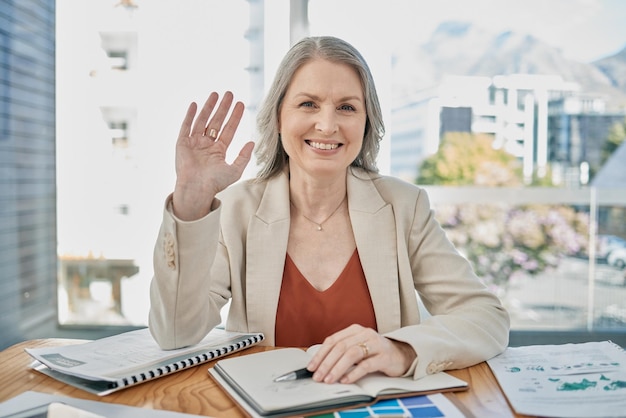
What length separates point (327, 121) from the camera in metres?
1.57

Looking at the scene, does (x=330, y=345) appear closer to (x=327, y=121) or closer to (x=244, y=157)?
(x=244, y=157)

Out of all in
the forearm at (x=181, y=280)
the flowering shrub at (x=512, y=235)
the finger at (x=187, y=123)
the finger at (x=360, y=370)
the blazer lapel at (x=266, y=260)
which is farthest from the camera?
the flowering shrub at (x=512, y=235)

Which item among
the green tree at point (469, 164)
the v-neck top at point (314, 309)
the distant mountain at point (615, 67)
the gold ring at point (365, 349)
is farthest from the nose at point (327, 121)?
the distant mountain at point (615, 67)

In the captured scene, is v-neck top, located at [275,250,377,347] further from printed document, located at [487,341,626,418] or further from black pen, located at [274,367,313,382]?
black pen, located at [274,367,313,382]

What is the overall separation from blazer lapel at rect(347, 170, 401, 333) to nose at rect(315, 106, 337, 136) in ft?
0.75

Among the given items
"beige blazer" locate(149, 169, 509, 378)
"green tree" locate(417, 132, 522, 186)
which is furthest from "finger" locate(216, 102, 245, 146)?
"green tree" locate(417, 132, 522, 186)

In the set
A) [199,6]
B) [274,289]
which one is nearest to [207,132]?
[274,289]

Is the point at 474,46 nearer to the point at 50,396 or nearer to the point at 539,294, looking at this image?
the point at 539,294

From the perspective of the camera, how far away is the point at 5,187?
290cm

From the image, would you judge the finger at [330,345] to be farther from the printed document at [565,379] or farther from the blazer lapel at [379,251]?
the blazer lapel at [379,251]

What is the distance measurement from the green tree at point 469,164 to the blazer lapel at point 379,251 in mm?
1985

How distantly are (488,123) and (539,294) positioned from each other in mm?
1082

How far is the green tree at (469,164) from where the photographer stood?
3568 millimetres

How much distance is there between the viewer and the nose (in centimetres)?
157
